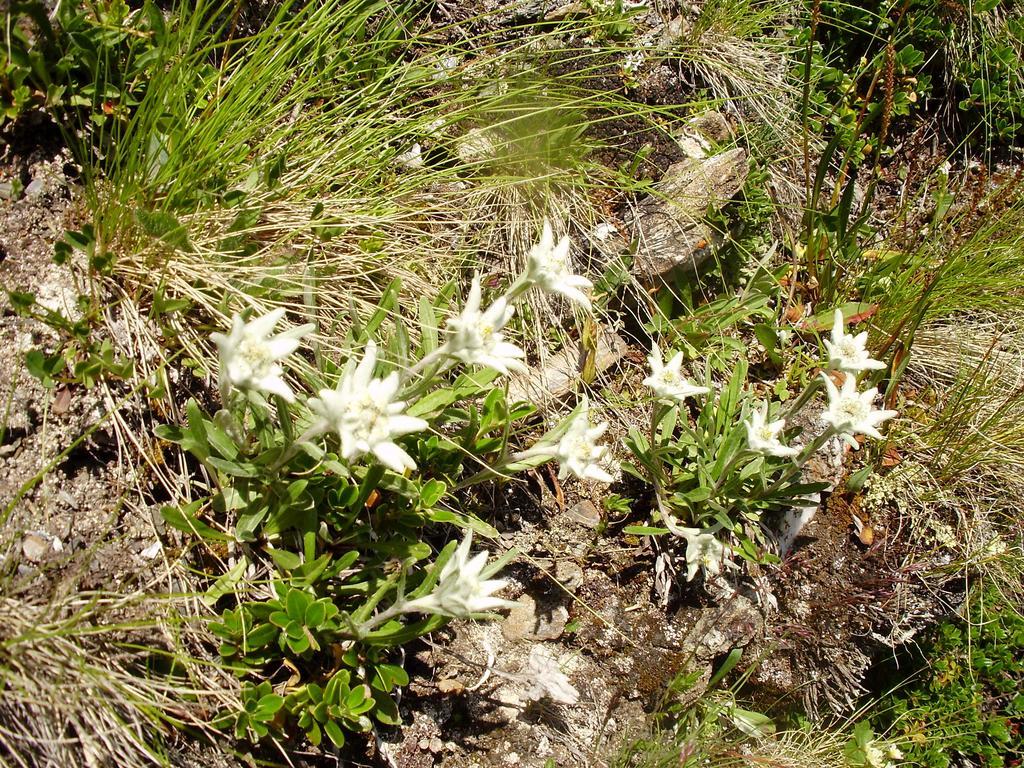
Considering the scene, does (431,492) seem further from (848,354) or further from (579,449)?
(848,354)

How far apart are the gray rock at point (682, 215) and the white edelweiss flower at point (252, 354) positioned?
197cm

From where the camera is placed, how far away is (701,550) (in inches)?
117

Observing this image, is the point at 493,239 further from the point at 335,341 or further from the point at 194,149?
the point at 194,149

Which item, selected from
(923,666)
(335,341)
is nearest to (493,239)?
(335,341)

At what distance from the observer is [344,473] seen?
2.31 metres

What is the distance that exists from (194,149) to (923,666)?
157 inches

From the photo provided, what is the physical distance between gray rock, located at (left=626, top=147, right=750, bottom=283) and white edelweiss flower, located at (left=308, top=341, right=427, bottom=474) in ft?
6.00

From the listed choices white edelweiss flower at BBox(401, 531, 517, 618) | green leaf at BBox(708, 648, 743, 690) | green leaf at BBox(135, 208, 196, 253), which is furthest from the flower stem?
green leaf at BBox(135, 208, 196, 253)

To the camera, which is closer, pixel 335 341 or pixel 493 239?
pixel 335 341

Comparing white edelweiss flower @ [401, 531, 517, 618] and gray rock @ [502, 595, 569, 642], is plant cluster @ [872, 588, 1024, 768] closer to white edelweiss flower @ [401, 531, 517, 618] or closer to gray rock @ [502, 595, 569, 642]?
gray rock @ [502, 595, 569, 642]

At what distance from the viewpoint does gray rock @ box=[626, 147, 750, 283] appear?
11.5ft

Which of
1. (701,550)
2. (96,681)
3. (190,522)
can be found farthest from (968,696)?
(96,681)

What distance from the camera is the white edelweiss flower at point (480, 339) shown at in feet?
6.95

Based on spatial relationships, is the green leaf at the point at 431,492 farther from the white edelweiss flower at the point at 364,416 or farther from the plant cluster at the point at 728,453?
the plant cluster at the point at 728,453
